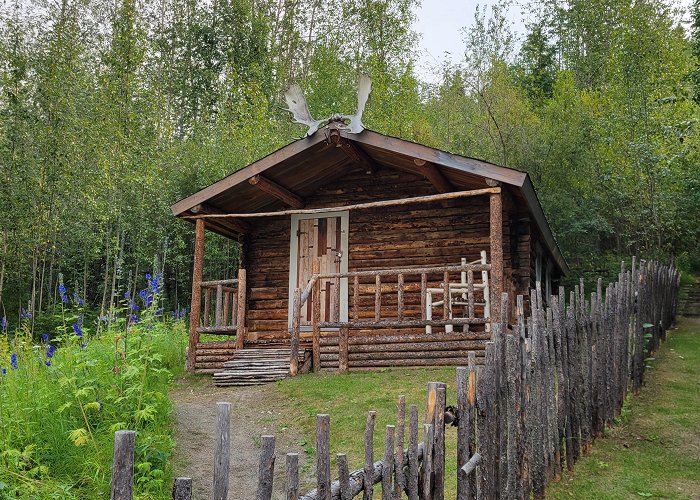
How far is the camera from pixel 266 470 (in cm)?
222

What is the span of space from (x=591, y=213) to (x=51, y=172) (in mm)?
17424

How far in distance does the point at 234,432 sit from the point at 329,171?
6.47 metres

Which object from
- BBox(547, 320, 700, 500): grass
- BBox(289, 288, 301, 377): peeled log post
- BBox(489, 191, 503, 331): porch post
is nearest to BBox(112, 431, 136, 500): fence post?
BBox(547, 320, 700, 500): grass

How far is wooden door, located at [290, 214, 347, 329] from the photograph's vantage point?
12.3 metres

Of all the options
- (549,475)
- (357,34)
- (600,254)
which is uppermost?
(357,34)

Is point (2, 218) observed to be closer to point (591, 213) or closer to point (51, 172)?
point (51, 172)

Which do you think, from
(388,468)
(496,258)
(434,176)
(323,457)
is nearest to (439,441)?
(388,468)

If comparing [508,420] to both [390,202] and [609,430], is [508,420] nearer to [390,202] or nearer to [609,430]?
[609,430]

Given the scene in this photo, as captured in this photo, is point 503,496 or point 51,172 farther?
point 51,172

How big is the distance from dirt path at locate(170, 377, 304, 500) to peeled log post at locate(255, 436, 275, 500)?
9.68 feet

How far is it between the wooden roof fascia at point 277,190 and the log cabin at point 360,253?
0.03m

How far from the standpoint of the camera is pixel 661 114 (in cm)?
2025

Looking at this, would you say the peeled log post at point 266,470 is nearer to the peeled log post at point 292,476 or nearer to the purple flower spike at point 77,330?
the peeled log post at point 292,476

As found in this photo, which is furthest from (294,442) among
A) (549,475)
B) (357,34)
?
(357,34)
